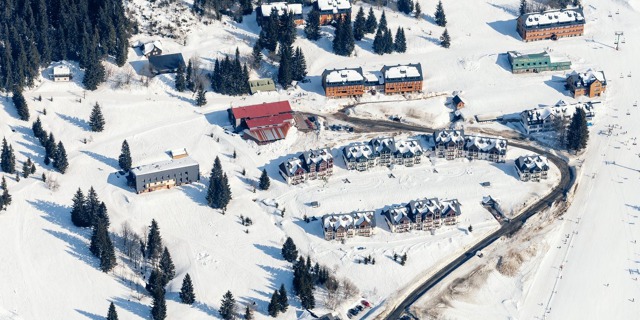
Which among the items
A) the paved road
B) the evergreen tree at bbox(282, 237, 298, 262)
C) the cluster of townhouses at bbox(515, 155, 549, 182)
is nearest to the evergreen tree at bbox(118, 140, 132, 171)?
the evergreen tree at bbox(282, 237, 298, 262)

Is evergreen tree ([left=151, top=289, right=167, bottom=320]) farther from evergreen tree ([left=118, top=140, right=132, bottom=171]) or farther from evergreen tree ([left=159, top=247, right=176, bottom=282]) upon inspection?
evergreen tree ([left=118, top=140, right=132, bottom=171])

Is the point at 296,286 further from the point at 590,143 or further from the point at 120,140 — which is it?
the point at 590,143

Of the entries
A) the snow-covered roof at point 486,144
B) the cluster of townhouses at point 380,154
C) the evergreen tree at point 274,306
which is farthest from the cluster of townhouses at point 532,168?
the evergreen tree at point 274,306

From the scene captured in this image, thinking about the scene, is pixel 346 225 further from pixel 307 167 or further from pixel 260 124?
pixel 260 124

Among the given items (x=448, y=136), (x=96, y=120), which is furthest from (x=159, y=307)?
(x=448, y=136)

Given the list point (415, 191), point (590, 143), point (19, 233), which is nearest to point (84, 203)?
point (19, 233)

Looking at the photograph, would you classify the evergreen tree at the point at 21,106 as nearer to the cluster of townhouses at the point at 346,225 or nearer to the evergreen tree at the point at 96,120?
the evergreen tree at the point at 96,120
